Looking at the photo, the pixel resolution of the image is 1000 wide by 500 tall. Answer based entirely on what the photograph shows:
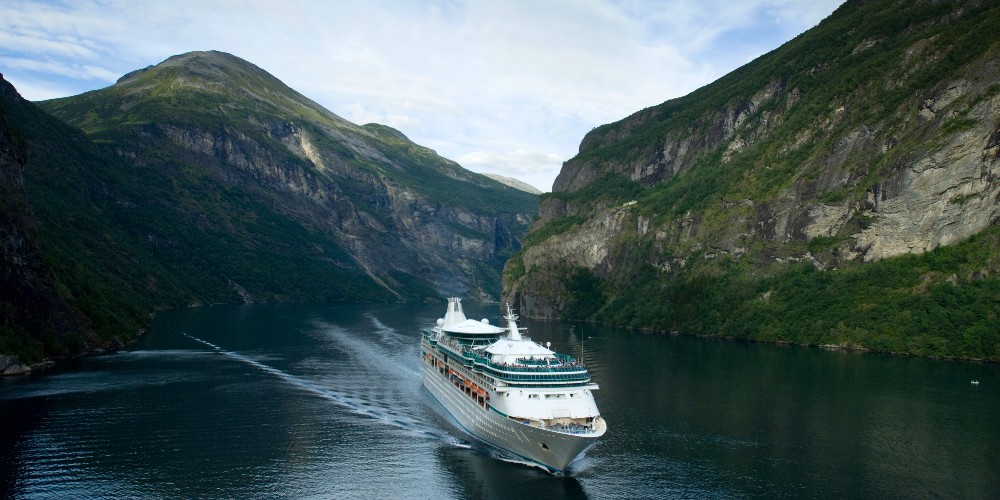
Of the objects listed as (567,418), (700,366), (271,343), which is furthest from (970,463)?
(271,343)

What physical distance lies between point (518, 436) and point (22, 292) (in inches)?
3425

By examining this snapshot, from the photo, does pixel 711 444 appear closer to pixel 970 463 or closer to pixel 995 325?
pixel 970 463

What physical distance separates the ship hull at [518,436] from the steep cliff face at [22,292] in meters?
69.0

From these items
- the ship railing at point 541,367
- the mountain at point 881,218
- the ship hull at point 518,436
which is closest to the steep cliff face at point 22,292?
the ship hull at point 518,436

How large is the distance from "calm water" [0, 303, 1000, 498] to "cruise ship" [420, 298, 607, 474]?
6.93ft

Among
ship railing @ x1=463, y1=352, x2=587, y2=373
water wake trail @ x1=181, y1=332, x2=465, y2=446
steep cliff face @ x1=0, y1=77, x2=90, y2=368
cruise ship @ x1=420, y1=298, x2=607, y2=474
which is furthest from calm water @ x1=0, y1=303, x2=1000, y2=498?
ship railing @ x1=463, y1=352, x2=587, y2=373

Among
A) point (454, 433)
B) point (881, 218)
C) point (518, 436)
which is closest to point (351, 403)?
point (454, 433)

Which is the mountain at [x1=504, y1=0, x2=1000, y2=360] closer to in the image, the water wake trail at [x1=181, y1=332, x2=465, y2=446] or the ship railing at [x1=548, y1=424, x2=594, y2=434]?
the ship railing at [x1=548, y1=424, x2=594, y2=434]

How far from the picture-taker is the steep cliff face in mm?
101188

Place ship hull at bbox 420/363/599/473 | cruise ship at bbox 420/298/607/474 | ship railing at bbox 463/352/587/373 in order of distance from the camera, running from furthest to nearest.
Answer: ship railing at bbox 463/352/587/373
cruise ship at bbox 420/298/607/474
ship hull at bbox 420/363/599/473

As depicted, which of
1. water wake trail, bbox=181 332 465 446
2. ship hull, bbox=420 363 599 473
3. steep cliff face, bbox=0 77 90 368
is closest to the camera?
ship hull, bbox=420 363 599 473

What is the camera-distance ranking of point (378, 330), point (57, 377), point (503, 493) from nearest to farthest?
point (503, 493) < point (57, 377) < point (378, 330)

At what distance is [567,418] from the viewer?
203ft

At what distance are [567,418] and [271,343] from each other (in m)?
105
